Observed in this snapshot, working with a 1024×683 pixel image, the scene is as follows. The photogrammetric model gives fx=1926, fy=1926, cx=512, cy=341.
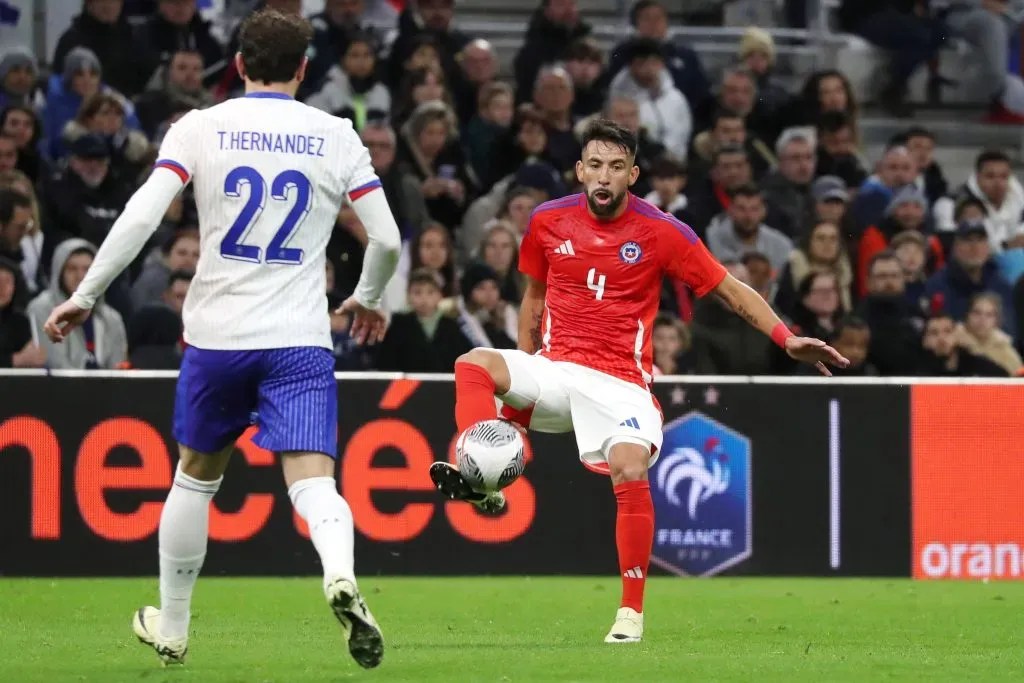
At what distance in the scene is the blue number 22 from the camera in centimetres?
659

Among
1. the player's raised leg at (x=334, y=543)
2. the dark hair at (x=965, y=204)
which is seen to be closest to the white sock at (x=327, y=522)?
the player's raised leg at (x=334, y=543)

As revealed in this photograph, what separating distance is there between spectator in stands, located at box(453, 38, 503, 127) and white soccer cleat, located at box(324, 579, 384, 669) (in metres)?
10.1

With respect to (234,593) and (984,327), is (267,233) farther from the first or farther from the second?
(984,327)

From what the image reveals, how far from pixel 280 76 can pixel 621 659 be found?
2.53 meters

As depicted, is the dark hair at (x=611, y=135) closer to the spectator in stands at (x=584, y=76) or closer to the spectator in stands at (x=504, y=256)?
the spectator in stands at (x=504, y=256)

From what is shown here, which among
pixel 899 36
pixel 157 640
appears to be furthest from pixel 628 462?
pixel 899 36

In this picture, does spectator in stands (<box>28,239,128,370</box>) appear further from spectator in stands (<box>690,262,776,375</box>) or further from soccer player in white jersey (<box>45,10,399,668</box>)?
soccer player in white jersey (<box>45,10,399,668</box>)

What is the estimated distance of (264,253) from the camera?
21.8 feet

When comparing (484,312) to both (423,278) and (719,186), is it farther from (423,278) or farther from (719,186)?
(719,186)

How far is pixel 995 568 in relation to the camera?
12.4 metres

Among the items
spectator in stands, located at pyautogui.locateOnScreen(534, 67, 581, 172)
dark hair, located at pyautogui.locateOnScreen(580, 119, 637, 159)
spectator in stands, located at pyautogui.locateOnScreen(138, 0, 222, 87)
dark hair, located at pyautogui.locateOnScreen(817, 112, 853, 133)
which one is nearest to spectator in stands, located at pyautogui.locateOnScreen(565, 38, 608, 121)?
spectator in stands, located at pyautogui.locateOnScreen(534, 67, 581, 172)

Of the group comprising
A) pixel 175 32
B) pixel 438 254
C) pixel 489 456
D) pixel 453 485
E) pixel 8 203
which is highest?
pixel 175 32

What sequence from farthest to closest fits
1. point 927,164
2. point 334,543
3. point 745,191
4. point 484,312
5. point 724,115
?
1. point 927,164
2. point 724,115
3. point 745,191
4. point 484,312
5. point 334,543

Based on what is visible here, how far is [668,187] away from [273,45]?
8493 millimetres
